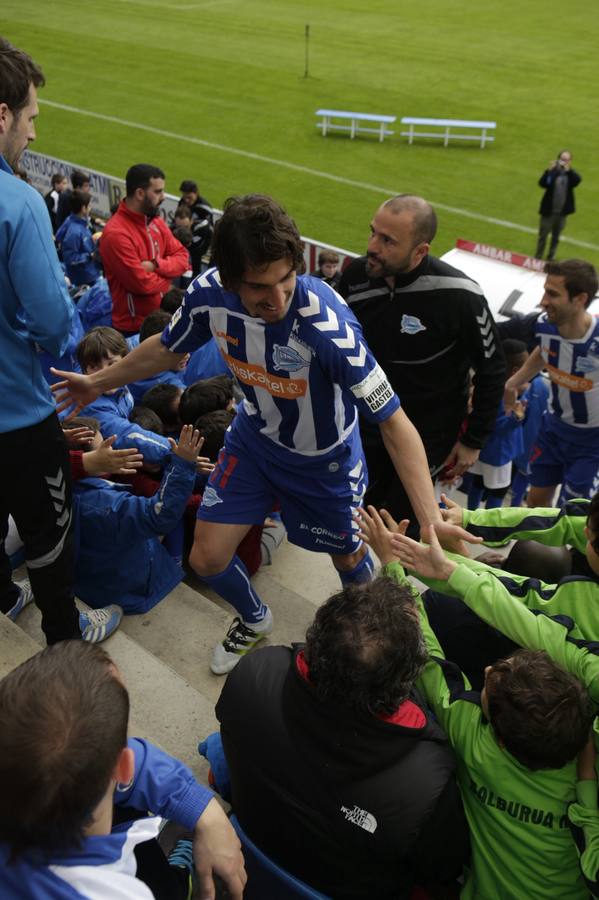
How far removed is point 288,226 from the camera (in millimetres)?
2891

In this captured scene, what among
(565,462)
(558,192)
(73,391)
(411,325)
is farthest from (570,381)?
(558,192)

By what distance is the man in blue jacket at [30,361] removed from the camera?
254 centimetres

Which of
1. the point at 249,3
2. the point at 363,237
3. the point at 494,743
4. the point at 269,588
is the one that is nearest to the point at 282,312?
the point at 494,743

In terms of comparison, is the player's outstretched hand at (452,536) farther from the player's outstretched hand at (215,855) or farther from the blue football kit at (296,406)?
the player's outstretched hand at (215,855)

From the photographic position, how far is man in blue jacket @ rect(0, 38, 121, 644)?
2.54 m

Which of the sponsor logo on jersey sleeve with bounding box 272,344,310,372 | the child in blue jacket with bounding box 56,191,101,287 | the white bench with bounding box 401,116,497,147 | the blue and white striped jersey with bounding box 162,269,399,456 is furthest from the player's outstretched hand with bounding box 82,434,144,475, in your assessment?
the white bench with bounding box 401,116,497,147

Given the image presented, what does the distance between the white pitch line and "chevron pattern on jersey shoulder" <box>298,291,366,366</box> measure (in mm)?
13446

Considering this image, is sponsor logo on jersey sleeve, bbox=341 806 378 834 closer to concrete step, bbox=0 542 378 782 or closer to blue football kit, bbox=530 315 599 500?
concrete step, bbox=0 542 378 782

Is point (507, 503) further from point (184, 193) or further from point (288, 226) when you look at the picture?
point (184, 193)

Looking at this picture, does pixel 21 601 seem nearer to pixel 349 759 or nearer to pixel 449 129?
pixel 349 759

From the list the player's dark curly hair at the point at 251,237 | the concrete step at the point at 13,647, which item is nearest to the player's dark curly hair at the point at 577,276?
the player's dark curly hair at the point at 251,237

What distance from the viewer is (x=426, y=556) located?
9.82ft

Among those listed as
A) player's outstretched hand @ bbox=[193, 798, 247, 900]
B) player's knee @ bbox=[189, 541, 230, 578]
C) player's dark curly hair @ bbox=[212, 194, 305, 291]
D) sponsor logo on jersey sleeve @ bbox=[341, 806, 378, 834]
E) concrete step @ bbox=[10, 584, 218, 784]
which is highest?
player's dark curly hair @ bbox=[212, 194, 305, 291]

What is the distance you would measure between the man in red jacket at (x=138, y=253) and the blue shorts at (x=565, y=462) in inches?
154
